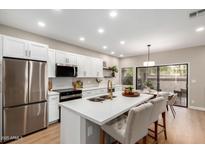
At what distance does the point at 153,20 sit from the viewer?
104 inches

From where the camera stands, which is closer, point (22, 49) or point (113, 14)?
point (113, 14)

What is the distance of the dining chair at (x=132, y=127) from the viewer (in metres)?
1.43

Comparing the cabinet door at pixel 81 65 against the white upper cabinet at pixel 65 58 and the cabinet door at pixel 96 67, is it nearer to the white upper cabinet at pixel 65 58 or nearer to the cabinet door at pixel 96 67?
the white upper cabinet at pixel 65 58

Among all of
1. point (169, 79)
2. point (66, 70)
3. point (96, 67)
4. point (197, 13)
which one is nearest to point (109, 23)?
point (197, 13)

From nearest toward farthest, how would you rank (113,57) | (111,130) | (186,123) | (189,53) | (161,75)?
(111,130) < (186,123) < (189,53) < (161,75) < (113,57)

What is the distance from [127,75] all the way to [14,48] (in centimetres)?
599

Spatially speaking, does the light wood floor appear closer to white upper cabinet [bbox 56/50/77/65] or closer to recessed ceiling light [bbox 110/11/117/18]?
white upper cabinet [bbox 56/50/77/65]

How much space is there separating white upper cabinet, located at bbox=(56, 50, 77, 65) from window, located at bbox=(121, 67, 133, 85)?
13.0 ft

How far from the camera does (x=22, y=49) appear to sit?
2.62 metres

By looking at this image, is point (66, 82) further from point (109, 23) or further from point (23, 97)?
point (109, 23)

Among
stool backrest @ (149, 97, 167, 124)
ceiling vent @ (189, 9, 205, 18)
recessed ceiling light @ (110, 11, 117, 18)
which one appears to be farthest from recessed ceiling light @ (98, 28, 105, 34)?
stool backrest @ (149, 97, 167, 124)
